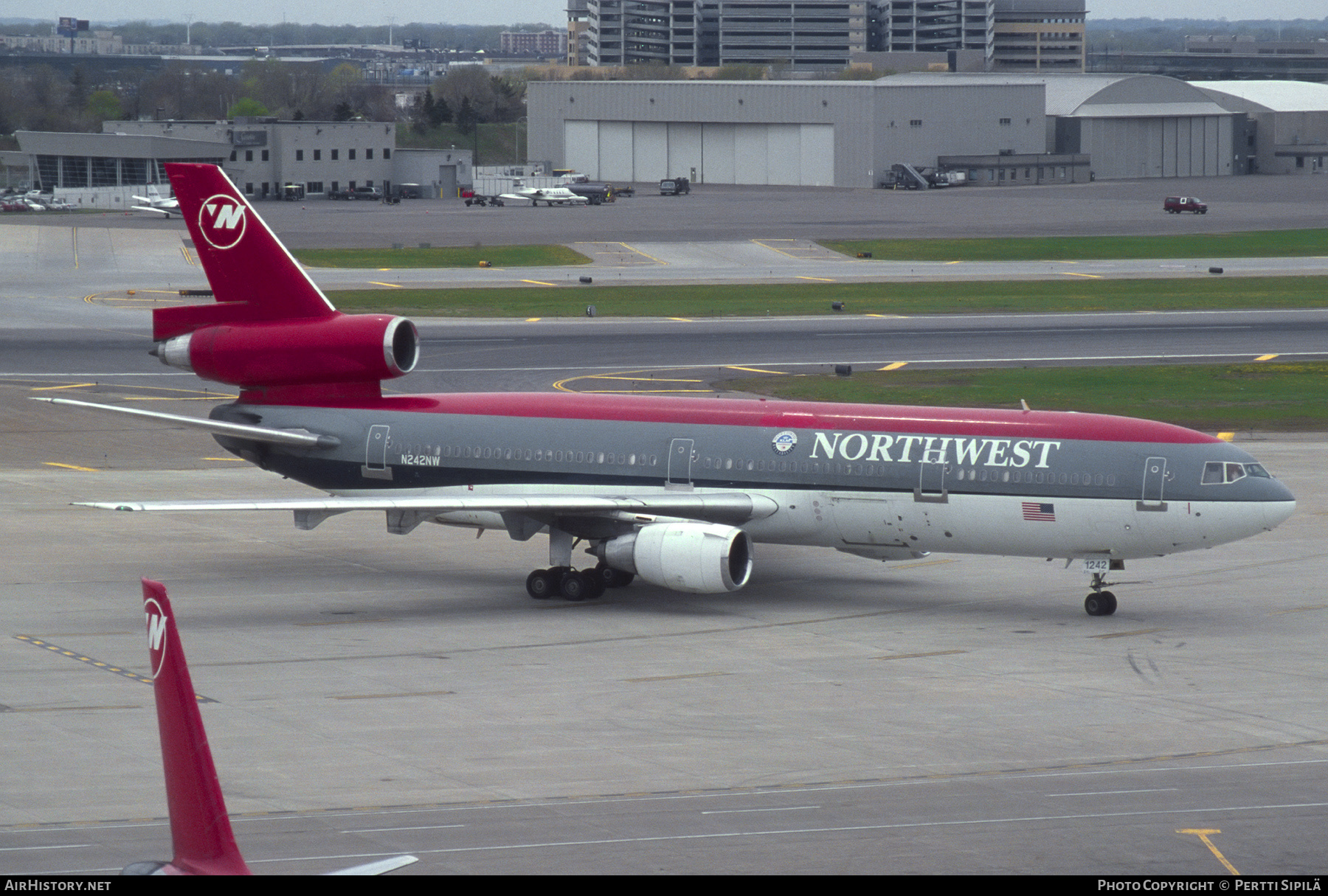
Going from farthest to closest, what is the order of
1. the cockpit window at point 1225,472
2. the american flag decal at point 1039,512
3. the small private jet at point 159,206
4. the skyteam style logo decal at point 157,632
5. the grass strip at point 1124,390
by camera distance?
the small private jet at point 159,206, the grass strip at point 1124,390, the american flag decal at point 1039,512, the cockpit window at point 1225,472, the skyteam style logo decal at point 157,632

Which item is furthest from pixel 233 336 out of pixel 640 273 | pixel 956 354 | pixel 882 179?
pixel 882 179

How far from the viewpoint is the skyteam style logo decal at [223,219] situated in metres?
40.2

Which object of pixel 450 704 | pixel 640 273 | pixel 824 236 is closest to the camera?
pixel 450 704

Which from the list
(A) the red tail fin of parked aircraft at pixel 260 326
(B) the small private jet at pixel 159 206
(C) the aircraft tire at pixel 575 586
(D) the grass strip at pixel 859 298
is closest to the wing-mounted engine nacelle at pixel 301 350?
(A) the red tail fin of parked aircraft at pixel 260 326

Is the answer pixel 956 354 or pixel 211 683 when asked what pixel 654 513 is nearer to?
pixel 211 683

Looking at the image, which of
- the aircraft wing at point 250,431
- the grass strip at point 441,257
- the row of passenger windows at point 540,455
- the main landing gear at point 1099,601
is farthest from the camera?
the grass strip at point 441,257

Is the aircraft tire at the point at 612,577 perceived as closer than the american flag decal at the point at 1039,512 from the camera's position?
No

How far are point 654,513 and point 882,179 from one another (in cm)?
15801

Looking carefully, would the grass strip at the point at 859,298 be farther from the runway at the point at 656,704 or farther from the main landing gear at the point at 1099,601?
the main landing gear at the point at 1099,601

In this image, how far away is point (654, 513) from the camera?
37219mm

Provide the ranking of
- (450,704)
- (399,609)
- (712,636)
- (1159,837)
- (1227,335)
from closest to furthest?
(1159,837) → (450,704) → (712,636) → (399,609) → (1227,335)

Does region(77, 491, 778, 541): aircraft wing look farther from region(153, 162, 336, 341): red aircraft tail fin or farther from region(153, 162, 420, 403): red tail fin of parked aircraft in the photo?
region(153, 162, 336, 341): red aircraft tail fin

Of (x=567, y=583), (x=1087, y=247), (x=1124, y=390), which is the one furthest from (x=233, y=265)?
(x=1087, y=247)

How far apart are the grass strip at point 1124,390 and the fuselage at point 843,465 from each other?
83.6 feet
